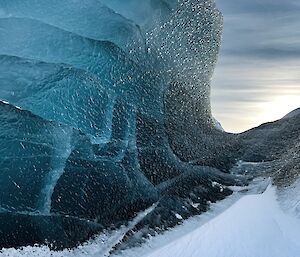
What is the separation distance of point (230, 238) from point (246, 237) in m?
0.10

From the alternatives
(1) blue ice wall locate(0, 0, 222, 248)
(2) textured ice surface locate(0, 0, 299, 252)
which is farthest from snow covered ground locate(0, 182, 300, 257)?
(1) blue ice wall locate(0, 0, 222, 248)

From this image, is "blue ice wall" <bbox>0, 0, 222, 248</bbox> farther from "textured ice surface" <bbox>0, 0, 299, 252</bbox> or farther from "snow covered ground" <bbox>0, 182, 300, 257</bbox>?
"snow covered ground" <bbox>0, 182, 300, 257</bbox>

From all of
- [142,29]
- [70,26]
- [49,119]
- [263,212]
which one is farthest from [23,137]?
[263,212]

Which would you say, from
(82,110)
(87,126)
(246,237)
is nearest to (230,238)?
(246,237)

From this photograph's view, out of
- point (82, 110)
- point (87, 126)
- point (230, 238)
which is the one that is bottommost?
point (230, 238)

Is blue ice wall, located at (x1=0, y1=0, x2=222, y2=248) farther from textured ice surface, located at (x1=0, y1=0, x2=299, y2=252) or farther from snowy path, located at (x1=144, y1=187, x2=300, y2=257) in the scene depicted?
snowy path, located at (x1=144, y1=187, x2=300, y2=257)

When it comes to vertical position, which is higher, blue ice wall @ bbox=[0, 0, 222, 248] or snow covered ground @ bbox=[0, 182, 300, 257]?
blue ice wall @ bbox=[0, 0, 222, 248]

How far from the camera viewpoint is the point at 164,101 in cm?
501

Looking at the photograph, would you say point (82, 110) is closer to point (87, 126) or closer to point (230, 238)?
point (87, 126)

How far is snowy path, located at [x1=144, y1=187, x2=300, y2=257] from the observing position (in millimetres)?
3779

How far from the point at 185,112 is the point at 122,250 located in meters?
1.76

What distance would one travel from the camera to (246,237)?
3.93m

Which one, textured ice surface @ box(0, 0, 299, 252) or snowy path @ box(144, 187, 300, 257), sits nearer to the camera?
snowy path @ box(144, 187, 300, 257)

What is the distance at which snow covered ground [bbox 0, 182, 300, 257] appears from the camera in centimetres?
380
